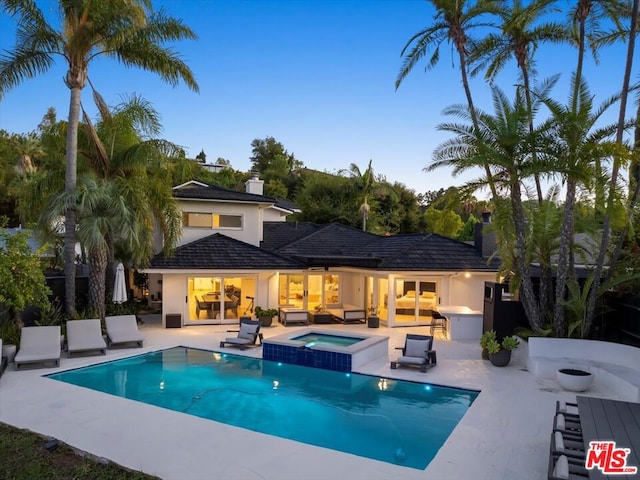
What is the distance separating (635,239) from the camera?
14750mm

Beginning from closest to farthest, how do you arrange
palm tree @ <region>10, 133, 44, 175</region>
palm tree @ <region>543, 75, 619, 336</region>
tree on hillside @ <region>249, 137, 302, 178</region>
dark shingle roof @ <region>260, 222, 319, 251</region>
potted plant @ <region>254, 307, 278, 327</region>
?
palm tree @ <region>543, 75, 619, 336</region>
potted plant @ <region>254, 307, 278, 327</region>
dark shingle roof @ <region>260, 222, 319, 251</region>
palm tree @ <region>10, 133, 44, 175</region>
tree on hillside @ <region>249, 137, 302, 178</region>

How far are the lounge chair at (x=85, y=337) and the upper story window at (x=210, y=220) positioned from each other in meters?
8.39

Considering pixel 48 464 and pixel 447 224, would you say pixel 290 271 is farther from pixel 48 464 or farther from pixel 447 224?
pixel 447 224

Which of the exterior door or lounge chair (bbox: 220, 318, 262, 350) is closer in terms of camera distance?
Result: lounge chair (bbox: 220, 318, 262, 350)

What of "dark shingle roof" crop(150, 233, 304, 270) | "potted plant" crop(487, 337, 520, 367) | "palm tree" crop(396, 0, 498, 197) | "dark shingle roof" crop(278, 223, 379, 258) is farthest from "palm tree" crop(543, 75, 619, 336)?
"dark shingle roof" crop(150, 233, 304, 270)

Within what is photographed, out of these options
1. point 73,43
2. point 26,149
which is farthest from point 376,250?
point 26,149

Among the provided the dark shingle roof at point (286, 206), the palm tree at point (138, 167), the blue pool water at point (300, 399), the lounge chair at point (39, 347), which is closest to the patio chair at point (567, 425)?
the blue pool water at point (300, 399)

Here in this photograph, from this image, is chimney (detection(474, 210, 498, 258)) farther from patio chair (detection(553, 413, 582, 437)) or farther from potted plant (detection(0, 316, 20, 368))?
potted plant (detection(0, 316, 20, 368))

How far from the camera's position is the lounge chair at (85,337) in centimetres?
1404

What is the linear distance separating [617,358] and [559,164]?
558 cm

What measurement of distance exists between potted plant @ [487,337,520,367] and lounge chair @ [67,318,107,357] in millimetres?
12147

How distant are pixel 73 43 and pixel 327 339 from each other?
13.7 metres

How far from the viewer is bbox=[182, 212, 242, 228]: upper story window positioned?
22.6 metres

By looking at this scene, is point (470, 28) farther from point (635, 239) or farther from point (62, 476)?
point (62, 476)
